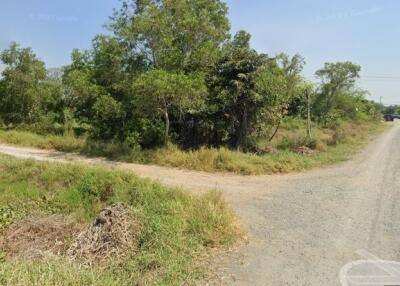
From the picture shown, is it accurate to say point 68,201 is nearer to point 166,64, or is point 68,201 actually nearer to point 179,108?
point 179,108

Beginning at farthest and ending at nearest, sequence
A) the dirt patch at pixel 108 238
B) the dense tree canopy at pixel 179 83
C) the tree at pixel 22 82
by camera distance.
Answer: the tree at pixel 22 82 < the dense tree canopy at pixel 179 83 < the dirt patch at pixel 108 238

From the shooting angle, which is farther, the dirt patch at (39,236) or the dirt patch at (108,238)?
the dirt patch at (39,236)

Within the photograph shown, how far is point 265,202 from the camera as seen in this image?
9680mm

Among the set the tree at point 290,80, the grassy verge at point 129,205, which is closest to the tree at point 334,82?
the tree at point 290,80

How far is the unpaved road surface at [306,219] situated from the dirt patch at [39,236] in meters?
2.81

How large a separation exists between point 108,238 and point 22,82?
778 inches

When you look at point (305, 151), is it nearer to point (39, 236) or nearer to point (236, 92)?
point (236, 92)

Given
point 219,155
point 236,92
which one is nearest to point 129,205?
point 219,155

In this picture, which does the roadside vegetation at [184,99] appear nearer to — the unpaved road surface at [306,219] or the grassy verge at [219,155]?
the grassy verge at [219,155]

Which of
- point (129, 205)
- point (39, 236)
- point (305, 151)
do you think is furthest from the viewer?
point (305, 151)

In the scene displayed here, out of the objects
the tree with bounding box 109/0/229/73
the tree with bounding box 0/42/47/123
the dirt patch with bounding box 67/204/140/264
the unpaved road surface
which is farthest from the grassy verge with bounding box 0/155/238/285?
the tree with bounding box 0/42/47/123

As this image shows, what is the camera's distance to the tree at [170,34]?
15.8 metres

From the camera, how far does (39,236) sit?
7219mm

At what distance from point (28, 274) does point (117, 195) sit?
4527mm
